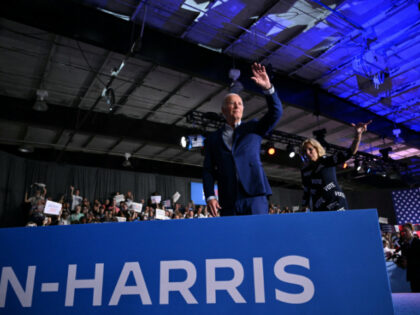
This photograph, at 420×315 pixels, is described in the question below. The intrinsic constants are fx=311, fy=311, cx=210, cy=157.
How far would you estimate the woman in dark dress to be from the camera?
237 centimetres

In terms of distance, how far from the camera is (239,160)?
1.70 meters

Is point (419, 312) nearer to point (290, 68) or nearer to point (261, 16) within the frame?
point (261, 16)

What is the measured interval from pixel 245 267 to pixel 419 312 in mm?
913

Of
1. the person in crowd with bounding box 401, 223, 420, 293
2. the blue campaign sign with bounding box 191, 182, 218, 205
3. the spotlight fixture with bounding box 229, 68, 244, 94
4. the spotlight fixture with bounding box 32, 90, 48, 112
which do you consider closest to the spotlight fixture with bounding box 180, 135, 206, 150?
the spotlight fixture with bounding box 229, 68, 244, 94

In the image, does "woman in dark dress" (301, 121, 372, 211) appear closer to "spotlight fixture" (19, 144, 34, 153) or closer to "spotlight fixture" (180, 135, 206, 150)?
"spotlight fixture" (180, 135, 206, 150)

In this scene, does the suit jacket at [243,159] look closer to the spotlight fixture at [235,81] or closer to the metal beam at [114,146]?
the spotlight fixture at [235,81]

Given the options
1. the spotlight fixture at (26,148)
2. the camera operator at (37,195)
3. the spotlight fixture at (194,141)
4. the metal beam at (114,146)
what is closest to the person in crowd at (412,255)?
the spotlight fixture at (194,141)

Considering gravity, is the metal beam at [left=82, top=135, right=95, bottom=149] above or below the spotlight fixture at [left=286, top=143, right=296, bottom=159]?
above

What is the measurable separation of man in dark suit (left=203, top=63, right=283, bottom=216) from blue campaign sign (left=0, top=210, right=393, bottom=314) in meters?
0.70

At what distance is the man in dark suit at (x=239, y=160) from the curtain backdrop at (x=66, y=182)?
1003 cm

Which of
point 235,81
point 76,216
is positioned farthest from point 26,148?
point 235,81

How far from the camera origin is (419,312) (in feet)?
4.21

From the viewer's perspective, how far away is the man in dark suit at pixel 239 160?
5.33 feet

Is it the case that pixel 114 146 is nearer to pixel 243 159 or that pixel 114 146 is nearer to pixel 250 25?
pixel 250 25
